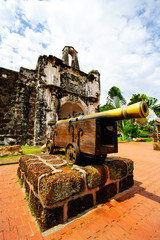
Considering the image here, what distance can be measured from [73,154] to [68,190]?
68 centimetres

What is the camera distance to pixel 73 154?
6.67ft

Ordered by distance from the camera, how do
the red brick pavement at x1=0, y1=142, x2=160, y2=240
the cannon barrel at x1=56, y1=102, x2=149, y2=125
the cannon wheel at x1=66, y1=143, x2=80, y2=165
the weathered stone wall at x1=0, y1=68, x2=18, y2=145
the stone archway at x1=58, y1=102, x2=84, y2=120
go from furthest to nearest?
the stone archway at x1=58, y1=102, x2=84, y2=120 → the weathered stone wall at x1=0, y1=68, x2=18, y2=145 → the cannon wheel at x1=66, y1=143, x2=80, y2=165 → the cannon barrel at x1=56, y1=102, x2=149, y2=125 → the red brick pavement at x1=0, y1=142, x2=160, y2=240

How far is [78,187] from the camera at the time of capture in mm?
1501

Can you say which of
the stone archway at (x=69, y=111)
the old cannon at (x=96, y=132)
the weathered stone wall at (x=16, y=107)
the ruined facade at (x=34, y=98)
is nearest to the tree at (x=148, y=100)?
the stone archway at (x=69, y=111)

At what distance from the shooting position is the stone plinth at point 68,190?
1283mm

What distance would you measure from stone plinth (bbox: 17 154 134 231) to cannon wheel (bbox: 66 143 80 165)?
0.44 ft

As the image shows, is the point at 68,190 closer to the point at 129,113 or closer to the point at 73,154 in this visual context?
the point at 73,154

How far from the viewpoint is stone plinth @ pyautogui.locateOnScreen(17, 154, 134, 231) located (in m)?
1.28

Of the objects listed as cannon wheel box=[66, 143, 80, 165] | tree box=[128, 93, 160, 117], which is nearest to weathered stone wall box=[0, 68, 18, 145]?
cannon wheel box=[66, 143, 80, 165]

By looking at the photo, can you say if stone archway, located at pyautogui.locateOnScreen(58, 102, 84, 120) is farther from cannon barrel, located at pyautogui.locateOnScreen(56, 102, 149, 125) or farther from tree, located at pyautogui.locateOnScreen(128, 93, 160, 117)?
tree, located at pyautogui.locateOnScreen(128, 93, 160, 117)

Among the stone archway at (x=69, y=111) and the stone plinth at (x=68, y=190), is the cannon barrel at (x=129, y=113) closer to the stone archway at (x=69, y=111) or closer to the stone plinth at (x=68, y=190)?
the stone plinth at (x=68, y=190)

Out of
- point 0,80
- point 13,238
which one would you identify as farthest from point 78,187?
point 0,80

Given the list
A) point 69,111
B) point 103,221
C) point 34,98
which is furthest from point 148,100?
point 103,221

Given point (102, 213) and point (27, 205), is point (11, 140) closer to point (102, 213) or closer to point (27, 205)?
point (27, 205)
